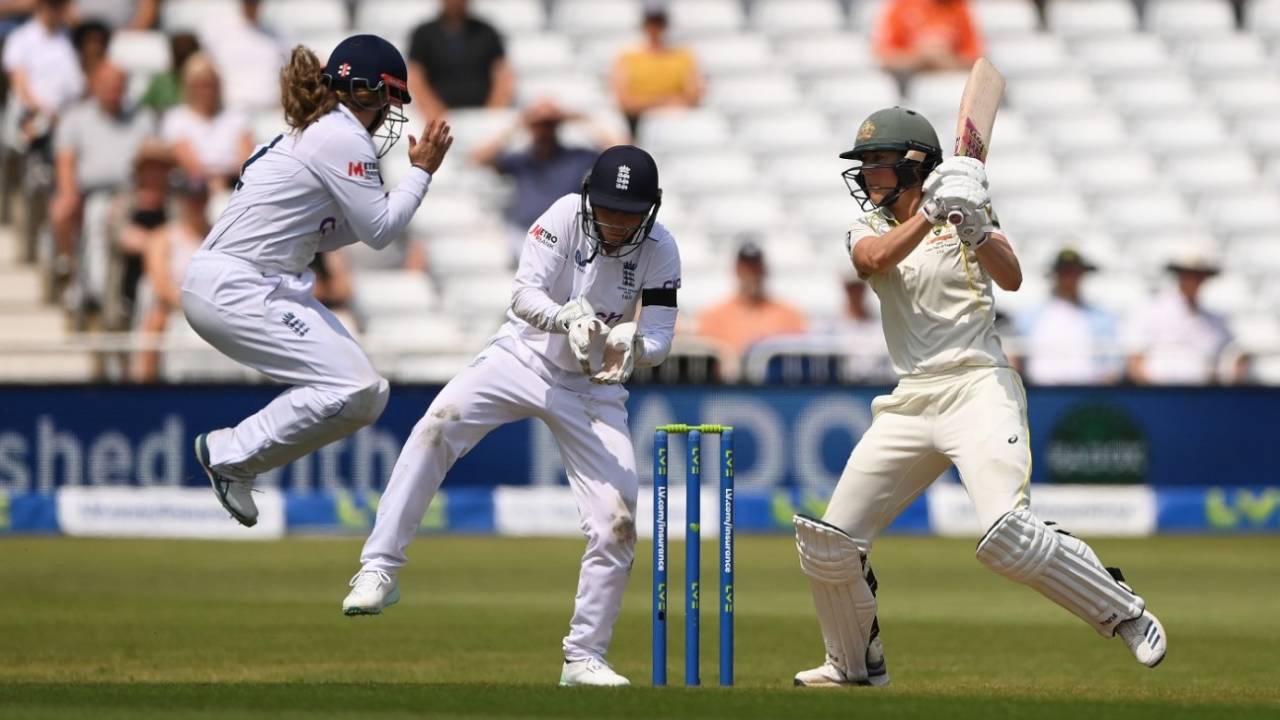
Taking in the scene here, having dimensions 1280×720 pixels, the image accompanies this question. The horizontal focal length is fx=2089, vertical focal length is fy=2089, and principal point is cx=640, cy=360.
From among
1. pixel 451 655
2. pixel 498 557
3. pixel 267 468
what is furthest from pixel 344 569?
pixel 267 468

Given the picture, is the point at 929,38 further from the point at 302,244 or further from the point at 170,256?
the point at 302,244

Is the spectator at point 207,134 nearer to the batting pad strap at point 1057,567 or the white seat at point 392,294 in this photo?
the white seat at point 392,294

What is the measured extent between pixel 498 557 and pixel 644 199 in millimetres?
5691

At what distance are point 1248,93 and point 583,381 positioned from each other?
12.2 meters

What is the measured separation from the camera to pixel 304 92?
6645mm

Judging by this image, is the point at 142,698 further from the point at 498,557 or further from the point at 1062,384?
the point at 1062,384

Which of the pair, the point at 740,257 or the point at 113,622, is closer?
the point at 113,622

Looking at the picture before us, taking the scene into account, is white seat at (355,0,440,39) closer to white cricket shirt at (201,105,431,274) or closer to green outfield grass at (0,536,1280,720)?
green outfield grass at (0,536,1280,720)

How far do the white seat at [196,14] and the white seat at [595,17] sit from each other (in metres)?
2.65

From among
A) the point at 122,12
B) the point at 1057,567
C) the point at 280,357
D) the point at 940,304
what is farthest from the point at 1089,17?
the point at 280,357

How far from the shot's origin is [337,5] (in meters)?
16.4

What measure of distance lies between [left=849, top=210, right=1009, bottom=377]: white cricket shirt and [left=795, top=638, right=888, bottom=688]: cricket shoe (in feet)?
3.05

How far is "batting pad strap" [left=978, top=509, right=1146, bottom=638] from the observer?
6223mm

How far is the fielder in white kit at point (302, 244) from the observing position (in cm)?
657
